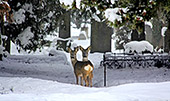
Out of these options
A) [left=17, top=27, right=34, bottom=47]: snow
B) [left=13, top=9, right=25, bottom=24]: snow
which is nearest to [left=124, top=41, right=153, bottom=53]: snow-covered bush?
[left=17, top=27, right=34, bottom=47]: snow

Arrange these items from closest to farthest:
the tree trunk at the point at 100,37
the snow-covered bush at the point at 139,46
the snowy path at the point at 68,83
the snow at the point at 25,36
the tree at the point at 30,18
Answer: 1. the snowy path at the point at 68,83
2. the tree at the point at 30,18
3. the snow at the point at 25,36
4. the snow-covered bush at the point at 139,46
5. the tree trunk at the point at 100,37

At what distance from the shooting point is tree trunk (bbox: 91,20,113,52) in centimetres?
2512

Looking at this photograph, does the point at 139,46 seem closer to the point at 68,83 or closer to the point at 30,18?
the point at 68,83

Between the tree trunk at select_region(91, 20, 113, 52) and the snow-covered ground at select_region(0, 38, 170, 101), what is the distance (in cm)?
211

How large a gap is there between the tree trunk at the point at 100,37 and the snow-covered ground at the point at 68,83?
6.92 ft

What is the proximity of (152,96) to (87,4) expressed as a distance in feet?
14.4

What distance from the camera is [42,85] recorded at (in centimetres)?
881

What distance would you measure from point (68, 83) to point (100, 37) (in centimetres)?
1291

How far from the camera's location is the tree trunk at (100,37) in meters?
25.1

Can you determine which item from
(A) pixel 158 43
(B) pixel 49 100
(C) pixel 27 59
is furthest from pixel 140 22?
(A) pixel 158 43

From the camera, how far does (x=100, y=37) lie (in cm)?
2517

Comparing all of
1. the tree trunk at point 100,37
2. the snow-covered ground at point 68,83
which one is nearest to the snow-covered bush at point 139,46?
the snow-covered ground at point 68,83

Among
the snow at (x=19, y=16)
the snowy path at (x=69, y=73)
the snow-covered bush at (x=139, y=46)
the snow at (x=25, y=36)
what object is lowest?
the snowy path at (x=69, y=73)

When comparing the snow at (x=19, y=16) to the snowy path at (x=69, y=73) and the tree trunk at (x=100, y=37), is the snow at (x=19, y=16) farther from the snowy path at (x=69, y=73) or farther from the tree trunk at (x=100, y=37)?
the tree trunk at (x=100, y=37)
